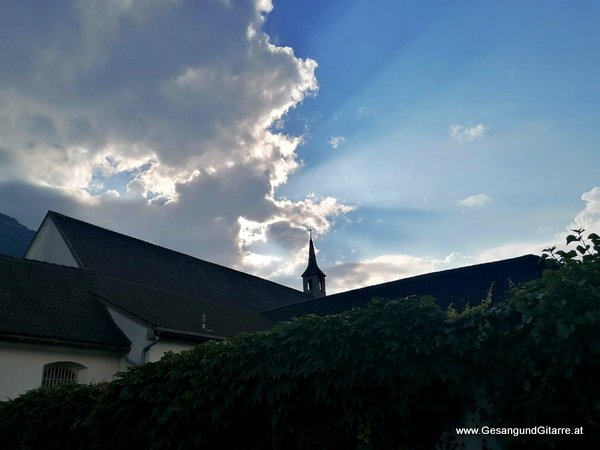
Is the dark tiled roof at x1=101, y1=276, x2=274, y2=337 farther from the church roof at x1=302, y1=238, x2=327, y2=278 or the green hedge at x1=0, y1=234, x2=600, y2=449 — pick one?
the church roof at x1=302, y1=238, x2=327, y2=278

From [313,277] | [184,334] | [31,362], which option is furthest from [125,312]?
[313,277]

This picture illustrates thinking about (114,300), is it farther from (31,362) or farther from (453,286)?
(453,286)

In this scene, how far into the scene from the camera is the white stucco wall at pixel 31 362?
1212 cm

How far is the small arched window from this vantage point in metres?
13.1

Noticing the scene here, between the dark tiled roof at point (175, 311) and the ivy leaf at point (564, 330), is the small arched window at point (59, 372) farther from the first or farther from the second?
the ivy leaf at point (564, 330)

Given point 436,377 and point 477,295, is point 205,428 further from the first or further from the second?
point 477,295

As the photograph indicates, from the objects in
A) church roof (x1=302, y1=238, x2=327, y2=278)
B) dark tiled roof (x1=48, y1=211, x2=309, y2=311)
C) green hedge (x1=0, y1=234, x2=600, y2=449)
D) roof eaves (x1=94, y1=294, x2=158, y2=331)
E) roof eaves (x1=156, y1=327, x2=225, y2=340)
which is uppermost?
church roof (x1=302, y1=238, x2=327, y2=278)

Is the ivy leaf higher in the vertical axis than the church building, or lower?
lower

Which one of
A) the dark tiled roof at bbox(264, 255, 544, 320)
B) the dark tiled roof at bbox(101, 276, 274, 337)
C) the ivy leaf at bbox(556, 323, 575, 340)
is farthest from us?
the dark tiled roof at bbox(264, 255, 544, 320)

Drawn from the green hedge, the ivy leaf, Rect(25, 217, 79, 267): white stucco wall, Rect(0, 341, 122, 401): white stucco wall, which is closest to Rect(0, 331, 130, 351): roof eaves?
Rect(0, 341, 122, 401): white stucco wall

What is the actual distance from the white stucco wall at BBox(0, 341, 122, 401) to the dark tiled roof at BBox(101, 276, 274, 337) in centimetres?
198

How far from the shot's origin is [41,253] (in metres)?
22.7

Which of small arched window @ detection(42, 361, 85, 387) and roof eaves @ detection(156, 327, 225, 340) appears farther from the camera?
roof eaves @ detection(156, 327, 225, 340)

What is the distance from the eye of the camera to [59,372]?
13.4 metres
